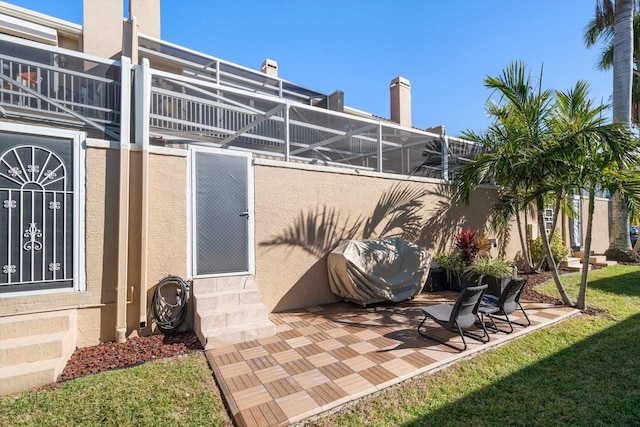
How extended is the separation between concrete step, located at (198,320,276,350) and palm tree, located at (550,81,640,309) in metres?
6.55

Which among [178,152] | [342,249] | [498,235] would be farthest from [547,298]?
[178,152]

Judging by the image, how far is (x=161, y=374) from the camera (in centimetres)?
385

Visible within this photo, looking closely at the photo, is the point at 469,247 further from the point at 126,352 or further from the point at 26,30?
the point at 26,30

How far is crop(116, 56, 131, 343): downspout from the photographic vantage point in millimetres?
4789

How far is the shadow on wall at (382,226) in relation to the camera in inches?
264

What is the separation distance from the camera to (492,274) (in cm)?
723

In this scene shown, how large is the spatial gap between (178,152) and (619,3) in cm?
1472

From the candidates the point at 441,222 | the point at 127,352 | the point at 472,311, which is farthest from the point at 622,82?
the point at 127,352

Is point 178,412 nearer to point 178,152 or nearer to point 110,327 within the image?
point 110,327

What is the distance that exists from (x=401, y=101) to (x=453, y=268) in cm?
950

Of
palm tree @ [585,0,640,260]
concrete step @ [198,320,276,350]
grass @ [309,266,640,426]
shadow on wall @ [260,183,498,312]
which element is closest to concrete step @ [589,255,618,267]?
palm tree @ [585,0,640,260]

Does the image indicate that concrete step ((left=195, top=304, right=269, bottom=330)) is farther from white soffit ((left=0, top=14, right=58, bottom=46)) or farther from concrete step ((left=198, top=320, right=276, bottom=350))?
white soffit ((left=0, top=14, right=58, bottom=46))

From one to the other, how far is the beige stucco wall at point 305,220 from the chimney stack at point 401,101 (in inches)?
289

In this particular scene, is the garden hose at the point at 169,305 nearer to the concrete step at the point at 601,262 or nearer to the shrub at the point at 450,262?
the shrub at the point at 450,262
